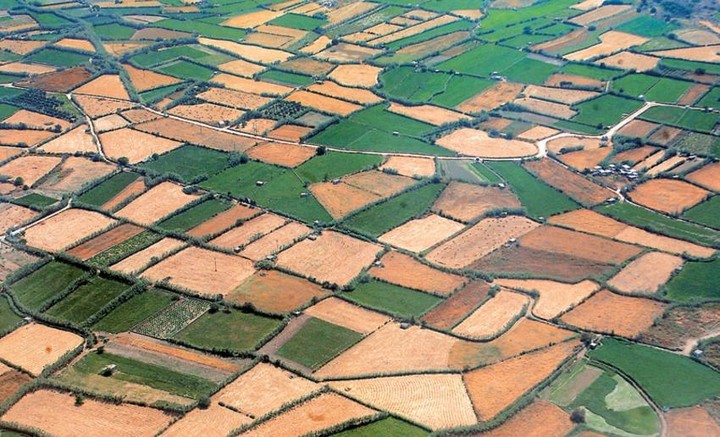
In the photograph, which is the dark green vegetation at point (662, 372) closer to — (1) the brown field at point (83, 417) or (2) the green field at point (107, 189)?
(1) the brown field at point (83, 417)

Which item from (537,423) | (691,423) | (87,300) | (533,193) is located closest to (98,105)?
(87,300)

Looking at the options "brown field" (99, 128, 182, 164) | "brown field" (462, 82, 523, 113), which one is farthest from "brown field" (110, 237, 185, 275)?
"brown field" (462, 82, 523, 113)

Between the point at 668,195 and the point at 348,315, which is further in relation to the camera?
the point at 668,195

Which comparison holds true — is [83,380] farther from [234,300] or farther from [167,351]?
[234,300]

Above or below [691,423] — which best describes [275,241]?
above

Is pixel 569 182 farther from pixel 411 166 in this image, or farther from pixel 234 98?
pixel 234 98

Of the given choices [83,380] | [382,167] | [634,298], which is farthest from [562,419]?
[382,167]
